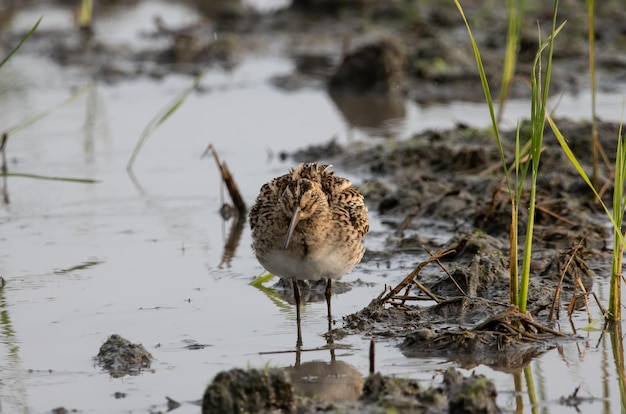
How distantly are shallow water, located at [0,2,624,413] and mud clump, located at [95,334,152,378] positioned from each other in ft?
0.24

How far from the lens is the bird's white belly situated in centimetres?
661

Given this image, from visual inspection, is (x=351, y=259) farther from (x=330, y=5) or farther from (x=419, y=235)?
(x=330, y=5)

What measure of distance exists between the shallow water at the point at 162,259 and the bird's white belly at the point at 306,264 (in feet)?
1.14

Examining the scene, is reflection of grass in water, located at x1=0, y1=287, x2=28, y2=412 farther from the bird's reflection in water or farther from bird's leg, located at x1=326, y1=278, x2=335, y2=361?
bird's leg, located at x1=326, y1=278, x2=335, y2=361

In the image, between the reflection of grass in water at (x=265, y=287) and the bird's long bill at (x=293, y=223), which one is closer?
the bird's long bill at (x=293, y=223)

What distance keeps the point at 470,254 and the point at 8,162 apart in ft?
18.5

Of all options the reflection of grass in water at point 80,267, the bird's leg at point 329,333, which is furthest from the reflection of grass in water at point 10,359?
the bird's leg at point 329,333

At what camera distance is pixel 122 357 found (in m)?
5.94

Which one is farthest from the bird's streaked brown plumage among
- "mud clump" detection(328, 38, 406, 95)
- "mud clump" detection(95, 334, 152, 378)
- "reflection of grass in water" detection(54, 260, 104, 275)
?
"mud clump" detection(328, 38, 406, 95)

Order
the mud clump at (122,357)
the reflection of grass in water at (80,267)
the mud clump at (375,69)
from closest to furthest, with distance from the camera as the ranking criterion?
the mud clump at (122,357)
the reflection of grass in water at (80,267)
the mud clump at (375,69)

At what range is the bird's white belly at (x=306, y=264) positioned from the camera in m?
6.61

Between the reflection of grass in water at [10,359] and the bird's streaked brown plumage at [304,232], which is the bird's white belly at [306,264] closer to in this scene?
the bird's streaked brown plumage at [304,232]

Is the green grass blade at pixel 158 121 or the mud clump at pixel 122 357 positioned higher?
the green grass blade at pixel 158 121

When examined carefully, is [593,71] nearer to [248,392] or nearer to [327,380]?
[327,380]
